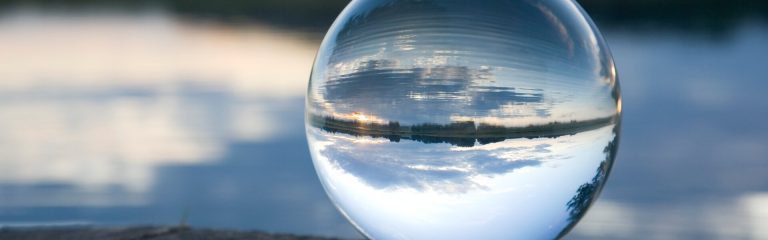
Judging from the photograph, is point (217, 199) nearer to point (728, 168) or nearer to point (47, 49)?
point (728, 168)

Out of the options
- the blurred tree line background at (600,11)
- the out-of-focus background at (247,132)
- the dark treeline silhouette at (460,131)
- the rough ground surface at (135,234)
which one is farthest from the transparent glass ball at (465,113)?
the blurred tree line background at (600,11)

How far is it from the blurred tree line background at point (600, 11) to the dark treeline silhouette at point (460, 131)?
13.2 metres

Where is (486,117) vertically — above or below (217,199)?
above

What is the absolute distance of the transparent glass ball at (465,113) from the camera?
9.22ft

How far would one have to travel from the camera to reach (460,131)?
281 centimetres

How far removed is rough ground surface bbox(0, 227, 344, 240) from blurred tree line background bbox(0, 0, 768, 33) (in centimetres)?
1172

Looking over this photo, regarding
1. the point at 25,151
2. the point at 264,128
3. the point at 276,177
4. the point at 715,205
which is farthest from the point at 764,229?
the point at 25,151

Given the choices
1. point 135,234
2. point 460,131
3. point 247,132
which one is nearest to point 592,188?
point 460,131

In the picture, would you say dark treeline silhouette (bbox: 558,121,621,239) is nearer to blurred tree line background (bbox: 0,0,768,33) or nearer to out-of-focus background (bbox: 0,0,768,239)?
out-of-focus background (bbox: 0,0,768,239)

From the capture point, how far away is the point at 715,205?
6.39 meters

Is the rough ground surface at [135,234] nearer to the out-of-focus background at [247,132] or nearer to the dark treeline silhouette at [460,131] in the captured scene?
the out-of-focus background at [247,132]

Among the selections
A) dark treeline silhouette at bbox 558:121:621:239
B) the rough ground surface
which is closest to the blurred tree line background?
the rough ground surface

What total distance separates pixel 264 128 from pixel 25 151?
1879 millimetres

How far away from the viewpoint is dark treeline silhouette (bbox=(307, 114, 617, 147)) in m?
2.81
